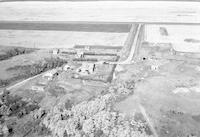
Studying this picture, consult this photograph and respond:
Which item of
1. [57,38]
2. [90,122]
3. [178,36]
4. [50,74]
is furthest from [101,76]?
[178,36]

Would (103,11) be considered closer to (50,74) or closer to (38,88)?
(50,74)

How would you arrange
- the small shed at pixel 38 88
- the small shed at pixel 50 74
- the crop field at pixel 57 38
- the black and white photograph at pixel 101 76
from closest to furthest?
the black and white photograph at pixel 101 76 < the small shed at pixel 38 88 < the small shed at pixel 50 74 < the crop field at pixel 57 38

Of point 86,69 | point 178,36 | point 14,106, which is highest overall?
point 178,36

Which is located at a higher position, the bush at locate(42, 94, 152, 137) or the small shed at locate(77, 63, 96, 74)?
the small shed at locate(77, 63, 96, 74)

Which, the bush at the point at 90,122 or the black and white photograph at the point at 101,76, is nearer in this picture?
the bush at the point at 90,122

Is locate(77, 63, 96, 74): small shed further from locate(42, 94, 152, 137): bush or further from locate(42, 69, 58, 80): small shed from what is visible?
locate(42, 94, 152, 137): bush

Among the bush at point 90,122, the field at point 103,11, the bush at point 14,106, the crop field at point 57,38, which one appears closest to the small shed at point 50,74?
the bush at point 14,106

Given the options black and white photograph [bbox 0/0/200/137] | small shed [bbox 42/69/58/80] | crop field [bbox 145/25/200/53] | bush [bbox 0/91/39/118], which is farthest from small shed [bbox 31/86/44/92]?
crop field [bbox 145/25/200/53]

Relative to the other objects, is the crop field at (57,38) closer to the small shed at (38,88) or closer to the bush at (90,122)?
the small shed at (38,88)

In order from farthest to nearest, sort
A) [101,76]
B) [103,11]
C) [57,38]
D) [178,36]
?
[103,11], [57,38], [178,36], [101,76]

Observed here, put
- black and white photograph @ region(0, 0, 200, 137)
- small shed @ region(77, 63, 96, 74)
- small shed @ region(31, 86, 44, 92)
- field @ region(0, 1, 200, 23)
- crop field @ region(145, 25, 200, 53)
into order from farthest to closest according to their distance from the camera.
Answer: field @ region(0, 1, 200, 23), crop field @ region(145, 25, 200, 53), small shed @ region(77, 63, 96, 74), small shed @ region(31, 86, 44, 92), black and white photograph @ region(0, 0, 200, 137)

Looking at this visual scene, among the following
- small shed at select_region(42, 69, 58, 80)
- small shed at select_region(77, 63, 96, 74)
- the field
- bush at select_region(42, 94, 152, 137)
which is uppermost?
the field

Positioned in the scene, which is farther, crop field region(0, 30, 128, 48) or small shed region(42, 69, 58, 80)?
crop field region(0, 30, 128, 48)
